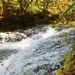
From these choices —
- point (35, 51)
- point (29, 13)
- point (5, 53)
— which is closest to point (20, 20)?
point (29, 13)

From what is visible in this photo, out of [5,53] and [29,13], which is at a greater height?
[29,13]

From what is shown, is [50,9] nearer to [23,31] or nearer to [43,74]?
[23,31]

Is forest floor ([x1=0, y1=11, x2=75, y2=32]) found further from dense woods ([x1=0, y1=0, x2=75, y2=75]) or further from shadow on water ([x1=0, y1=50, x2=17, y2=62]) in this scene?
shadow on water ([x1=0, y1=50, x2=17, y2=62])

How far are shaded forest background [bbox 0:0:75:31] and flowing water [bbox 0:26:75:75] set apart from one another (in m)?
0.81

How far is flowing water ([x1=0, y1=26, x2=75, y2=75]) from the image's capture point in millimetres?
4301

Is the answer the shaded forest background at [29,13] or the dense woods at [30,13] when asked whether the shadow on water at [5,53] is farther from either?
the shaded forest background at [29,13]

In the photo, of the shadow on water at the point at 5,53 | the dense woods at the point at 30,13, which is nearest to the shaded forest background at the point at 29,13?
the dense woods at the point at 30,13

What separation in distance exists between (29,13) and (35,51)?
453cm

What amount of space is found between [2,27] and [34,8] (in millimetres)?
1952

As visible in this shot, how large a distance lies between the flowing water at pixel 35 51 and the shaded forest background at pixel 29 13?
2.66 feet

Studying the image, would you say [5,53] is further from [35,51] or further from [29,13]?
[29,13]

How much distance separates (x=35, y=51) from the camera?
6207 mm

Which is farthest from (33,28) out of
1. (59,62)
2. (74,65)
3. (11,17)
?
(74,65)

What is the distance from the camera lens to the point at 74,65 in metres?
1.81
